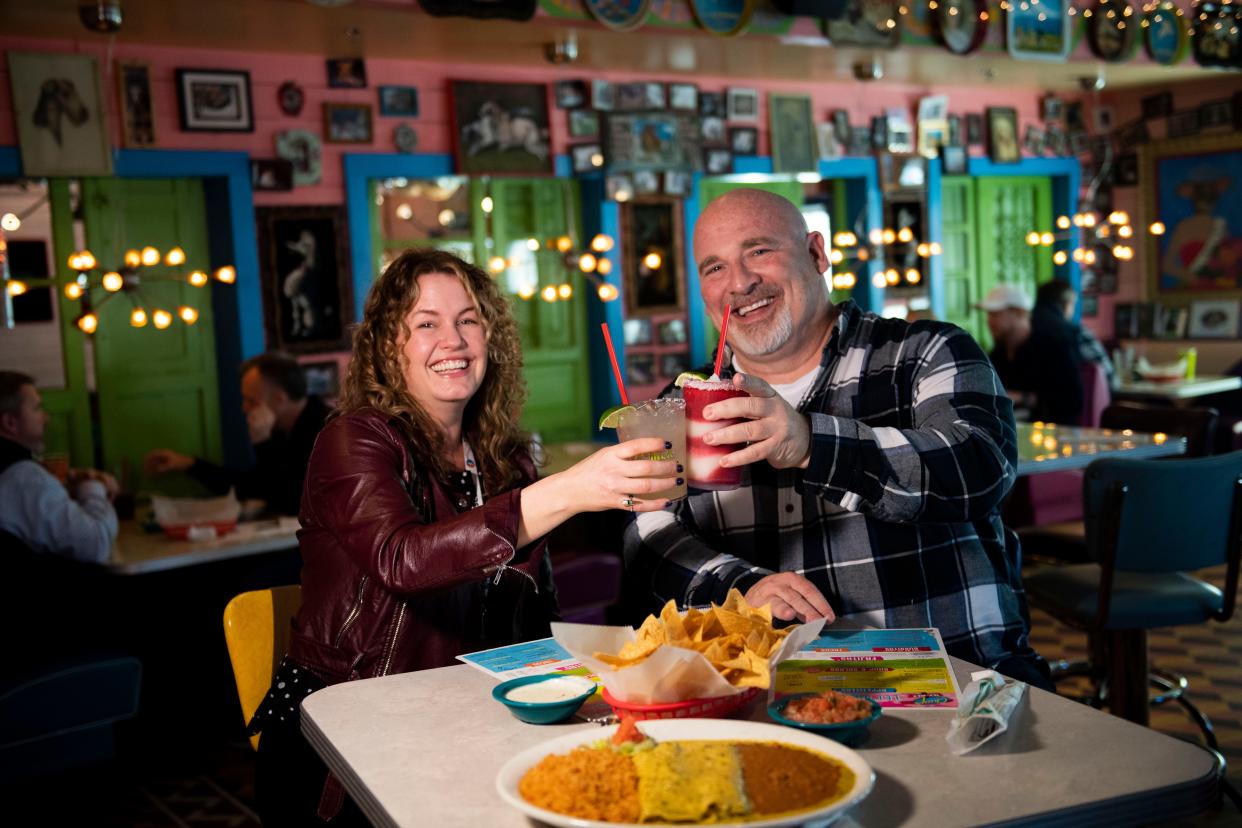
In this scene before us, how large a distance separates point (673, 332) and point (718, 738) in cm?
717

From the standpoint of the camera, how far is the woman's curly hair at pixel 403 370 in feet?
7.84

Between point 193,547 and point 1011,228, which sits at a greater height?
point 1011,228

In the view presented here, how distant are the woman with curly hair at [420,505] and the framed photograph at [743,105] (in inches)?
253

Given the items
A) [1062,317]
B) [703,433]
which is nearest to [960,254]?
[1062,317]

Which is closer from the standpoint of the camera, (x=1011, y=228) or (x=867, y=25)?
(x=867, y=25)

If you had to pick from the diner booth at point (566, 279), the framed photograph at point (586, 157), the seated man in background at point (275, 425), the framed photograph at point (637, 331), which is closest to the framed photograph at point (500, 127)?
the diner booth at point (566, 279)

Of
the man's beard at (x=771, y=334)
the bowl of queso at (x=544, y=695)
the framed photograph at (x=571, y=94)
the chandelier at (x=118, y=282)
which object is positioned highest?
the framed photograph at (x=571, y=94)

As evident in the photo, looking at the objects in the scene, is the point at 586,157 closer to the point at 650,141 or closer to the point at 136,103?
the point at 650,141

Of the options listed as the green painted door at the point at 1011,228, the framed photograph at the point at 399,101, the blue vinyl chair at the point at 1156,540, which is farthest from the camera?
the green painted door at the point at 1011,228

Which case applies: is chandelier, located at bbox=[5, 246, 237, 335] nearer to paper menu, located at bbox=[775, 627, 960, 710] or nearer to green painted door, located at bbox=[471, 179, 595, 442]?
green painted door, located at bbox=[471, 179, 595, 442]

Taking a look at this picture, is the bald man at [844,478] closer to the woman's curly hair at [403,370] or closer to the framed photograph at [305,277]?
the woman's curly hair at [403,370]

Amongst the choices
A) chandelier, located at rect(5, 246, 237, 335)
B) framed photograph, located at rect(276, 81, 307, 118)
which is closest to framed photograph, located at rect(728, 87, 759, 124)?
framed photograph, located at rect(276, 81, 307, 118)

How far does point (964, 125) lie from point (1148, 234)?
2395 millimetres

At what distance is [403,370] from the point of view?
95.3 inches
